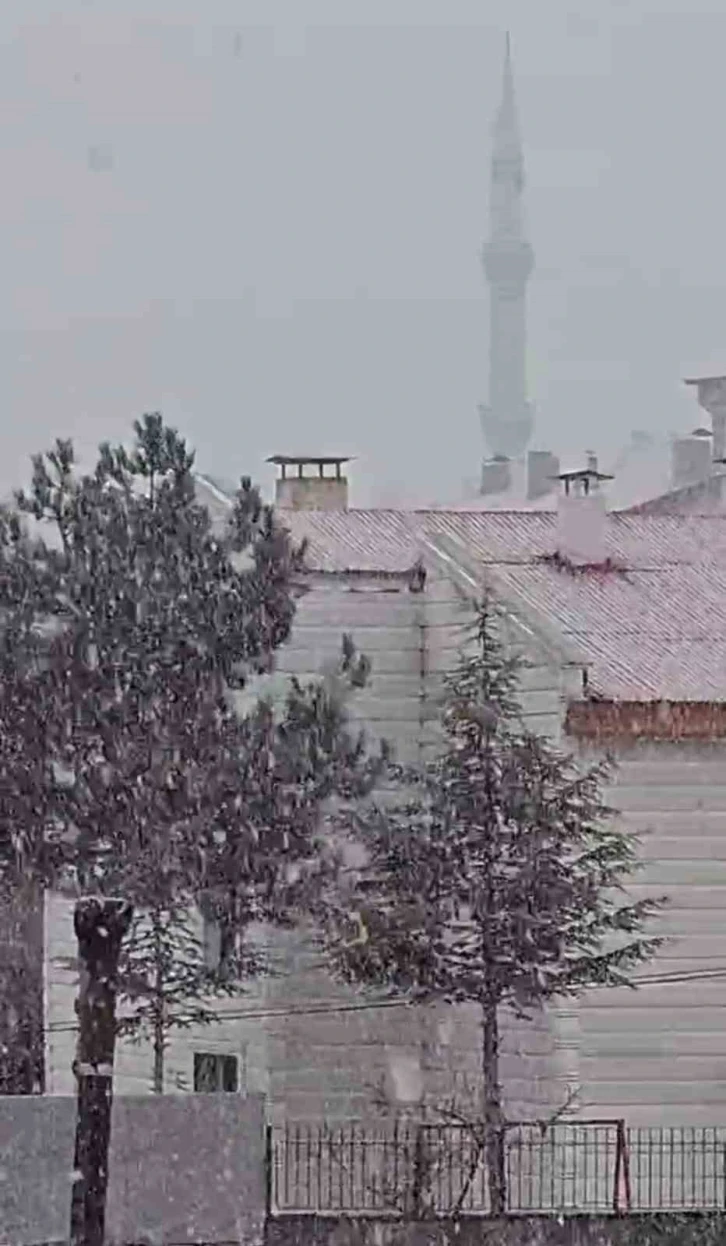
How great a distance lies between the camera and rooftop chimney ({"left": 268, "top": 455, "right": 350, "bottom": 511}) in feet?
109

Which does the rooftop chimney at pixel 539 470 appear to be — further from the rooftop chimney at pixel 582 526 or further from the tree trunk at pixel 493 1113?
the tree trunk at pixel 493 1113

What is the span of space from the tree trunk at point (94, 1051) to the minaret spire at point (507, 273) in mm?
117542

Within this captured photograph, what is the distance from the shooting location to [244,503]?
2866 centimetres

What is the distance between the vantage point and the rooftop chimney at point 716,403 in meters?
47.6

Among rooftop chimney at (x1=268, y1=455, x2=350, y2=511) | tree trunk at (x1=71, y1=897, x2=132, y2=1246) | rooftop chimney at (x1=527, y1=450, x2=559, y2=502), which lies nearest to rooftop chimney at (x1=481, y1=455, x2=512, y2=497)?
rooftop chimney at (x1=527, y1=450, x2=559, y2=502)

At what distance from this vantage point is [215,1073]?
95.2 feet

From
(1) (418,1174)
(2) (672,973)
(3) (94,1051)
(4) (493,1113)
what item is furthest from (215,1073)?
(3) (94,1051)

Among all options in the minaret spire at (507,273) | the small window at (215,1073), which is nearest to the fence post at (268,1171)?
the small window at (215,1073)

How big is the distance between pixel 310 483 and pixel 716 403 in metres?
15.9

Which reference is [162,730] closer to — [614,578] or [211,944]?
[211,944]

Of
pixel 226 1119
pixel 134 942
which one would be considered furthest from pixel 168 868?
pixel 226 1119

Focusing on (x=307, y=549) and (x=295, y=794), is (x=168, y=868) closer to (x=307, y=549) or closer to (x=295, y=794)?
(x=295, y=794)

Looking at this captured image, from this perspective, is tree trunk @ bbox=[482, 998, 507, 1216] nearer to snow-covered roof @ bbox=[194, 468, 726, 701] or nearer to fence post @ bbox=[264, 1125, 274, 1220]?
fence post @ bbox=[264, 1125, 274, 1220]

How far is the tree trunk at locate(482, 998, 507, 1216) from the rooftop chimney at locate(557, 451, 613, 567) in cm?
533
